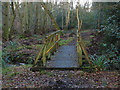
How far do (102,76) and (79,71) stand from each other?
1063 millimetres

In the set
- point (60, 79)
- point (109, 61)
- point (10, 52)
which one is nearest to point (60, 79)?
point (60, 79)

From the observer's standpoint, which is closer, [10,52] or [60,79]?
[60,79]

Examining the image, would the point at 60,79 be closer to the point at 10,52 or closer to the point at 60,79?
the point at 60,79

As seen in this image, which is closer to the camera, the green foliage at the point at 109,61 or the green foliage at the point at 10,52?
the green foliage at the point at 109,61

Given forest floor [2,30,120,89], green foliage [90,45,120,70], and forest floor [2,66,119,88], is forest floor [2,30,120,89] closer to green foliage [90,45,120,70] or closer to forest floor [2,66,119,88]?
forest floor [2,66,119,88]

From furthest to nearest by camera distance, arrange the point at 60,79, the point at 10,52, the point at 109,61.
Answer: the point at 10,52
the point at 109,61
the point at 60,79

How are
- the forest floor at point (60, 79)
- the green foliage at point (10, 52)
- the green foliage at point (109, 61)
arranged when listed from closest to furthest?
the forest floor at point (60, 79)
the green foliage at point (109, 61)
the green foliage at point (10, 52)

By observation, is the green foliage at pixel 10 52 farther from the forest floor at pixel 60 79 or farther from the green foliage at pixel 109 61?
the green foliage at pixel 109 61

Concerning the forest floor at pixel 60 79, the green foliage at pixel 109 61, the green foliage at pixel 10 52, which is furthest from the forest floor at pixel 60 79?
the green foliage at pixel 10 52

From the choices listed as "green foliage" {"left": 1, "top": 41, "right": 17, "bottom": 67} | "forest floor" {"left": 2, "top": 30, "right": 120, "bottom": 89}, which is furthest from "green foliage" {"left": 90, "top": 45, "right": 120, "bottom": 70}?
"green foliage" {"left": 1, "top": 41, "right": 17, "bottom": 67}

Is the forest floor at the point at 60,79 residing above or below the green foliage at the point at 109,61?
below

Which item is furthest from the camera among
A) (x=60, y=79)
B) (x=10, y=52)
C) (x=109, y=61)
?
(x=10, y=52)

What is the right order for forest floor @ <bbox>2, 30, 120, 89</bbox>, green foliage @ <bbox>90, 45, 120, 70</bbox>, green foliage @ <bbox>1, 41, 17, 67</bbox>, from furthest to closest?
1. green foliage @ <bbox>1, 41, 17, 67</bbox>
2. green foliage @ <bbox>90, 45, 120, 70</bbox>
3. forest floor @ <bbox>2, 30, 120, 89</bbox>

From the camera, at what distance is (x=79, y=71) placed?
6.74 metres
